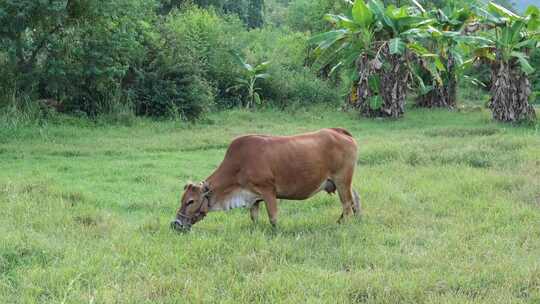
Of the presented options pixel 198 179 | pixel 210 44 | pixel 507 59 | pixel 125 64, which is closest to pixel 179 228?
pixel 198 179

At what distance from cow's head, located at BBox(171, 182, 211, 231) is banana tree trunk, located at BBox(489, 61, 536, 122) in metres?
12.2

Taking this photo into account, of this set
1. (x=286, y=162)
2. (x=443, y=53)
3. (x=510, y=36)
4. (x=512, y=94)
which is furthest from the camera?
(x=443, y=53)

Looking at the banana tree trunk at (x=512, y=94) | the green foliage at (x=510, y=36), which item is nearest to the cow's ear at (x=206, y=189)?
the green foliage at (x=510, y=36)

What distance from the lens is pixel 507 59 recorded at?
53.5 feet

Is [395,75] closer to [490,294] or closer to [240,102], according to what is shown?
[240,102]

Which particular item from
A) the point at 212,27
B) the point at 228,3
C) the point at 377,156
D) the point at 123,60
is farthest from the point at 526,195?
the point at 228,3

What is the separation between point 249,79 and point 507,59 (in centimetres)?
843

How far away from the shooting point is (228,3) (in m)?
36.4

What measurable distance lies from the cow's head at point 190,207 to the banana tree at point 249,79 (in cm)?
1422

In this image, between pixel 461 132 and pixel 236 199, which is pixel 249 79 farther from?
pixel 236 199

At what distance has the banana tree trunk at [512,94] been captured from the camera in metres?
16.6

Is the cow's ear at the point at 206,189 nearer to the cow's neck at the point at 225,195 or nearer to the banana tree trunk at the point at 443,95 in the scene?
the cow's neck at the point at 225,195

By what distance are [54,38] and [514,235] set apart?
11804 mm

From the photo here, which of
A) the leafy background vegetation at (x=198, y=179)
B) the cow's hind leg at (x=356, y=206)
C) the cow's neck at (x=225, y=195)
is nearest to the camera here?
the leafy background vegetation at (x=198, y=179)
